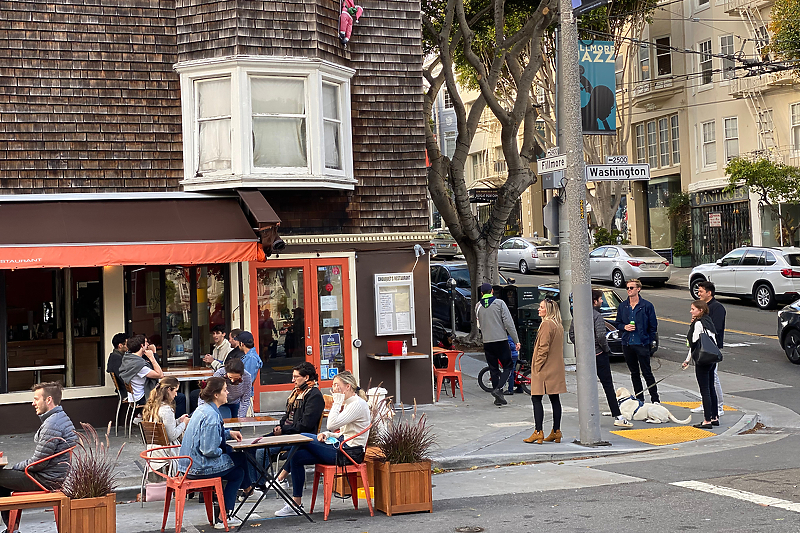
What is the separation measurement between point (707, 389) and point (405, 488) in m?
5.71

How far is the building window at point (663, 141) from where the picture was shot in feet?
127

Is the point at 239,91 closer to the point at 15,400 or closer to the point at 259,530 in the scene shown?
the point at 15,400

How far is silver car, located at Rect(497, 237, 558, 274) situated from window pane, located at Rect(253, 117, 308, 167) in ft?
74.0

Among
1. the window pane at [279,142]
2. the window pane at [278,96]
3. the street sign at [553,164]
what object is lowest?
the street sign at [553,164]

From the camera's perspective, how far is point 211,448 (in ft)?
25.8

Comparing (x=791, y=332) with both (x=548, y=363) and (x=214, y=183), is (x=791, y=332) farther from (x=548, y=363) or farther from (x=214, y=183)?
(x=214, y=183)

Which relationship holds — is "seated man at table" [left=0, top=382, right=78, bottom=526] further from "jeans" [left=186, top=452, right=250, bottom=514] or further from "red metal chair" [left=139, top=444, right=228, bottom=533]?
"jeans" [left=186, top=452, right=250, bottom=514]

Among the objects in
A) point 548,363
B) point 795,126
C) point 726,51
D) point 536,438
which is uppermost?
point 726,51

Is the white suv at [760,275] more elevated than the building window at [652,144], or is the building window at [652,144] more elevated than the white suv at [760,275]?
the building window at [652,144]

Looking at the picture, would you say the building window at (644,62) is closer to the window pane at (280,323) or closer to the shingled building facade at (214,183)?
the shingled building facade at (214,183)

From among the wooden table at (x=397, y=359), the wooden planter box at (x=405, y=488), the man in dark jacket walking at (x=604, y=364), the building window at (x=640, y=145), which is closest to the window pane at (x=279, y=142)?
the wooden table at (x=397, y=359)

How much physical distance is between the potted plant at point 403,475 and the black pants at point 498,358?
6247 millimetres

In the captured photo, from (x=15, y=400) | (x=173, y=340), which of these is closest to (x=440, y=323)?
(x=173, y=340)

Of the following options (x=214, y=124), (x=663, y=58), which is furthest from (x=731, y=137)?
(x=214, y=124)
